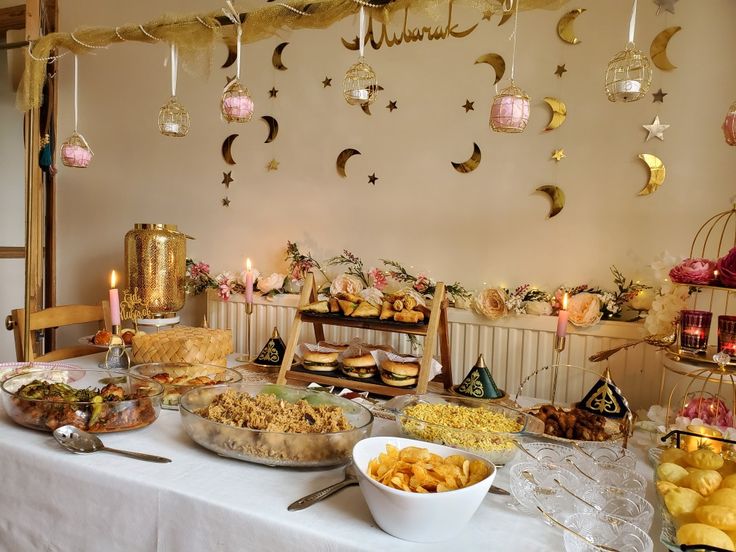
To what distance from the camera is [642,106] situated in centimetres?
209

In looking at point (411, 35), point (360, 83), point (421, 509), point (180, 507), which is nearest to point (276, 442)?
point (180, 507)

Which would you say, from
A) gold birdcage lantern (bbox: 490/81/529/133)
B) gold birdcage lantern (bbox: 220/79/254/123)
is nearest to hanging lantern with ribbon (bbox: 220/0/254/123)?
gold birdcage lantern (bbox: 220/79/254/123)

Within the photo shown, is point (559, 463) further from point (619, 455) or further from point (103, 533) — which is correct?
point (103, 533)

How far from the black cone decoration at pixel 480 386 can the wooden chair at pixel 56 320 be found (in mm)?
1521

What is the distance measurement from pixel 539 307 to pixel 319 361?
0.88 metres

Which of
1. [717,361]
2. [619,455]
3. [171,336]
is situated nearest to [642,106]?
[717,361]

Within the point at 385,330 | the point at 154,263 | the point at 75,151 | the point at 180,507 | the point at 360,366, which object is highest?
the point at 75,151

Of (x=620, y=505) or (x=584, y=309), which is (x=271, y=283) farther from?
(x=620, y=505)

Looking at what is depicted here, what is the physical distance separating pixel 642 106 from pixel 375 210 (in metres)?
1.18

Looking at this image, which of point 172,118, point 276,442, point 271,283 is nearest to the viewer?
point 276,442

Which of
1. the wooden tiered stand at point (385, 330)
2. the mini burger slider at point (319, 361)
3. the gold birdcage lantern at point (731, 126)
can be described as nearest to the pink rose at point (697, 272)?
the gold birdcage lantern at point (731, 126)

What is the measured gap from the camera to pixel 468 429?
117 centimetres

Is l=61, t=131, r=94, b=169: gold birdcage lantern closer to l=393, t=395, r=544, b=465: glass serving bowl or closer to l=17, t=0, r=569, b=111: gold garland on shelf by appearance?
l=17, t=0, r=569, b=111: gold garland on shelf

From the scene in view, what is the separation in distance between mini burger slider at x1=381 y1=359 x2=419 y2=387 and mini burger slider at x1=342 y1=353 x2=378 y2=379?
7cm
